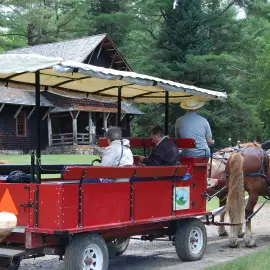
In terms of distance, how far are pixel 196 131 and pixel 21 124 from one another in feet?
97.1

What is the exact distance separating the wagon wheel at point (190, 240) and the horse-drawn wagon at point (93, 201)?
0.02 m

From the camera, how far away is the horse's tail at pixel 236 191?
10.2 metres

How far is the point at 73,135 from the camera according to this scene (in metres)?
38.0

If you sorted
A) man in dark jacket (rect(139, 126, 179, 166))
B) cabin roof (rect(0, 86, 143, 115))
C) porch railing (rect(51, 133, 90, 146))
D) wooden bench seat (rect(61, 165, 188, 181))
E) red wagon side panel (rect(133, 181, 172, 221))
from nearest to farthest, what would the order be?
wooden bench seat (rect(61, 165, 188, 181)) < red wagon side panel (rect(133, 181, 172, 221)) < man in dark jacket (rect(139, 126, 179, 166)) < cabin roof (rect(0, 86, 143, 115)) < porch railing (rect(51, 133, 90, 146))

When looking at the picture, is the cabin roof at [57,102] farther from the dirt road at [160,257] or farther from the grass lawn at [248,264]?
the grass lawn at [248,264]

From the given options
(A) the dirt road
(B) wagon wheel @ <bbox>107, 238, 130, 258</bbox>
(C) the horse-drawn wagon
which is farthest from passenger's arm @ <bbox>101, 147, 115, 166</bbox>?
(B) wagon wheel @ <bbox>107, 238, 130, 258</bbox>

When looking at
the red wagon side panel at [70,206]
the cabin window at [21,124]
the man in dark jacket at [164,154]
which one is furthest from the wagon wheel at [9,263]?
the cabin window at [21,124]

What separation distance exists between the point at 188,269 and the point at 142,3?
3960 centimetres

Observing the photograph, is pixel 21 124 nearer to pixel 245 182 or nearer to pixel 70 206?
pixel 245 182

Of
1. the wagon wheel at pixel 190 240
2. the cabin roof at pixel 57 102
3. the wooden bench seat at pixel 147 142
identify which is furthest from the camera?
the cabin roof at pixel 57 102

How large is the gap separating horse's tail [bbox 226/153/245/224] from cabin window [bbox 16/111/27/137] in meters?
28.8

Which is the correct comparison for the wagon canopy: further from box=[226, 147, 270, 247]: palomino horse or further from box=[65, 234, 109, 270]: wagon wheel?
box=[65, 234, 109, 270]: wagon wheel

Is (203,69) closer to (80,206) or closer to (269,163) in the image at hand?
(269,163)

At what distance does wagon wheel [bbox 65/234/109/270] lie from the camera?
6824mm
